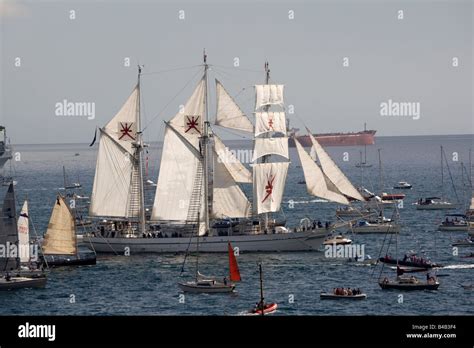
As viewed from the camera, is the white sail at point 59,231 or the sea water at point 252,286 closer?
the sea water at point 252,286

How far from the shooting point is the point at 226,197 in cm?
8538

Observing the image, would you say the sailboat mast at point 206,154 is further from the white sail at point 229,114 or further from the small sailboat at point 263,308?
the small sailboat at point 263,308

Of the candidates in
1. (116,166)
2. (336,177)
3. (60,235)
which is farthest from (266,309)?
(116,166)

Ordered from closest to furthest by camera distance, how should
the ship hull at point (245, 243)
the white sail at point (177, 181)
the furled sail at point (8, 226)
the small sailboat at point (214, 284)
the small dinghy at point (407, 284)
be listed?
the small sailboat at point (214, 284)
the small dinghy at point (407, 284)
the furled sail at point (8, 226)
the ship hull at point (245, 243)
the white sail at point (177, 181)

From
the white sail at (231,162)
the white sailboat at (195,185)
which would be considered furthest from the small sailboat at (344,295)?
the white sail at (231,162)

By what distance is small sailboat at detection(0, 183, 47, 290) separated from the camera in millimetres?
64312

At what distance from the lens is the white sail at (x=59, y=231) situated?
74.2 meters

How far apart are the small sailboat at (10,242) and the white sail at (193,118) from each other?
24774 mm

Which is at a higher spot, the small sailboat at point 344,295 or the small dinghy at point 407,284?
the small dinghy at point 407,284

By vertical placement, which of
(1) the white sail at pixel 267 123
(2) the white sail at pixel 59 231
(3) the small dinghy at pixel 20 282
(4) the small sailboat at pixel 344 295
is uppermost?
(1) the white sail at pixel 267 123

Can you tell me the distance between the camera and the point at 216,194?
8519 centimetres

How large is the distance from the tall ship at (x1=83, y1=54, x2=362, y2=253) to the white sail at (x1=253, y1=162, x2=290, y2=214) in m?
0.09

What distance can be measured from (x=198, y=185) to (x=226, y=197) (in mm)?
2861

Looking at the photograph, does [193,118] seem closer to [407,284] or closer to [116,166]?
[116,166]
